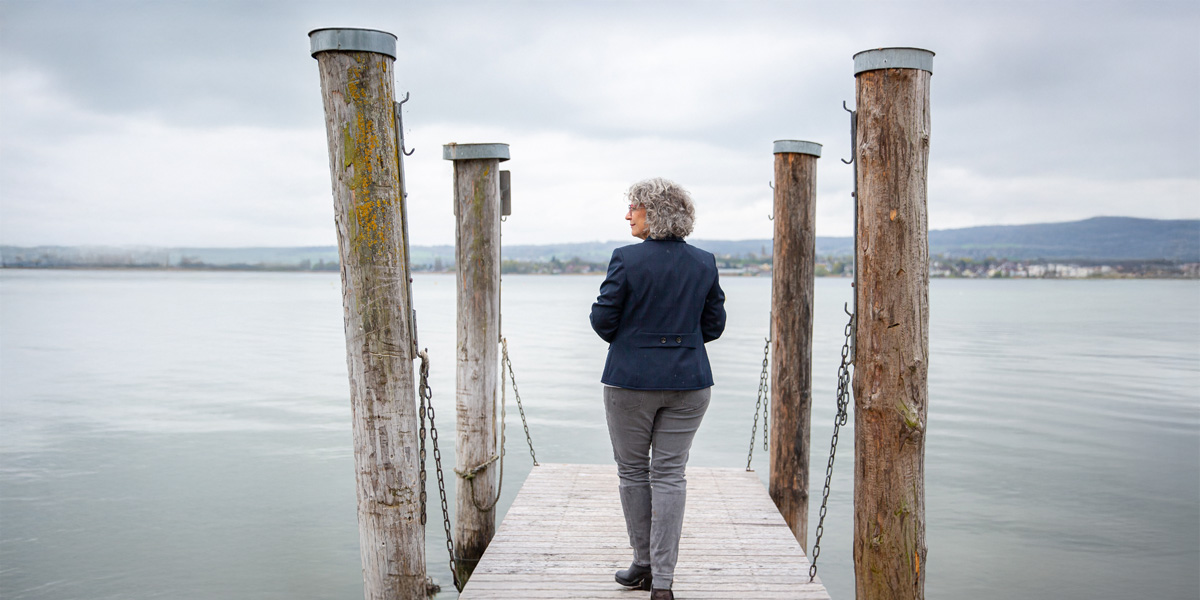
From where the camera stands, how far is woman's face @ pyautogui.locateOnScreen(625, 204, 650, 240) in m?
4.03

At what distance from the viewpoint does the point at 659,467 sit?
4.18 m

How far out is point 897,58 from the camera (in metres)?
3.75

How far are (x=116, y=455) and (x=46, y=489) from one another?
187 centimetres

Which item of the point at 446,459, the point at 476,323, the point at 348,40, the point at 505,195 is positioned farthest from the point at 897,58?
the point at 446,459

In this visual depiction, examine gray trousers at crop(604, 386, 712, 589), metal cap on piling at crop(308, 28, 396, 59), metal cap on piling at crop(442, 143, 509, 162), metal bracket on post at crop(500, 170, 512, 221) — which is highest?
metal cap on piling at crop(308, 28, 396, 59)

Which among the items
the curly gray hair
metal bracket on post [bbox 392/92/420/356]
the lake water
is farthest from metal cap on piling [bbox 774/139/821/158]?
the lake water

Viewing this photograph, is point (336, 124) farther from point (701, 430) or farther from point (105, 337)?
point (105, 337)

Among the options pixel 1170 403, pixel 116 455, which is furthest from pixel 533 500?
pixel 1170 403

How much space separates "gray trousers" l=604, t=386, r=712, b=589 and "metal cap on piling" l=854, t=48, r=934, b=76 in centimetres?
164

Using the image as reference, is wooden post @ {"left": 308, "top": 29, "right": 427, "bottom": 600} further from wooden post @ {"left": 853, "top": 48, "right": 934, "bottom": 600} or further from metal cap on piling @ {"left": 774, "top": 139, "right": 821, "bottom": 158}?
metal cap on piling @ {"left": 774, "top": 139, "right": 821, "bottom": 158}

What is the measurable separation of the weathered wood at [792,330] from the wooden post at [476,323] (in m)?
2.12

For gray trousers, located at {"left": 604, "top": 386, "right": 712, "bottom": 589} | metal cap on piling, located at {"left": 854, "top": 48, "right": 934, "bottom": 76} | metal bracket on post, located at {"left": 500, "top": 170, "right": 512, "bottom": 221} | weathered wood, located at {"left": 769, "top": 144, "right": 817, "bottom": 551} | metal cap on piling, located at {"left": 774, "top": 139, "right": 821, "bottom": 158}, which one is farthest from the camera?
weathered wood, located at {"left": 769, "top": 144, "right": 817, "bottom": 551}

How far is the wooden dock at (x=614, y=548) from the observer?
4828 mm

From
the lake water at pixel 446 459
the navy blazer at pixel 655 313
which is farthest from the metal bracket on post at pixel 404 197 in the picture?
the lake water at pixel 446 459
